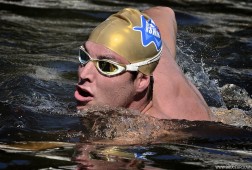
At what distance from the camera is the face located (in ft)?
19.4

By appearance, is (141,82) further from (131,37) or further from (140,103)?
(131,37)

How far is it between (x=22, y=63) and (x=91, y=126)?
10.3 feet

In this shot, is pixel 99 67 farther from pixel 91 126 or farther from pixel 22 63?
pixel 22 63

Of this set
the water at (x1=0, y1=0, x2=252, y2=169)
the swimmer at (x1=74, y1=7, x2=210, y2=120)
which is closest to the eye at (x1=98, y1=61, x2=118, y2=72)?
the swimmer at (x1=74, y1=7, x2=210, y2=120)

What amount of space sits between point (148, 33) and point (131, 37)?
0.18 m

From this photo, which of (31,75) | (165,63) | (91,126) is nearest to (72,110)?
(91,126)

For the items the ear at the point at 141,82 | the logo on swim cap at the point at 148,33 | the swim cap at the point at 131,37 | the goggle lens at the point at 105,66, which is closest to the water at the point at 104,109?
the ear at the point at 141,82

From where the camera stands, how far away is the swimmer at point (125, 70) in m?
5.94

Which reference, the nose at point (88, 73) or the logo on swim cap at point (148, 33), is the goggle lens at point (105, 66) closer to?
the nose at point (88, 73)

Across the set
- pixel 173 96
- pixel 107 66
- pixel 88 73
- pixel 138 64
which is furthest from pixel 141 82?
pixel 173 96

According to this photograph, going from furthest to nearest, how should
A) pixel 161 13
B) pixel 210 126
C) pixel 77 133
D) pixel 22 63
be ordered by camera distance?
1. pixel 22 63
2. pixel 161 13
3. pixel 210 126
4. pixel 77 133

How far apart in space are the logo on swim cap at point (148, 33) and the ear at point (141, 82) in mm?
265

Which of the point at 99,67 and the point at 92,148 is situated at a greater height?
the point at 99,67

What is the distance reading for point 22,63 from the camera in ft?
29.3
